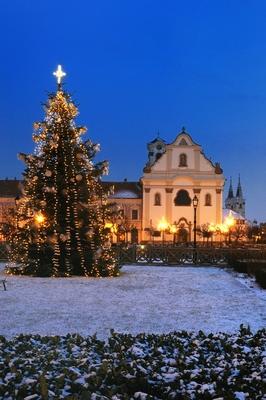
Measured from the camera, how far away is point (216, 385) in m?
7.05

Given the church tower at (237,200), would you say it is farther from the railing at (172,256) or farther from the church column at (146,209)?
the railing at (172,256)

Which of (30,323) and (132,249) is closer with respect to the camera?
(30,323)

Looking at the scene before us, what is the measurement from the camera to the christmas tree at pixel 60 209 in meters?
23.0

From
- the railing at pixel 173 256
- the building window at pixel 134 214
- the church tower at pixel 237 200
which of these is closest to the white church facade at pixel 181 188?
the building window at pixel 134 214

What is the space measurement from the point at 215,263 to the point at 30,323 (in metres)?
23.0

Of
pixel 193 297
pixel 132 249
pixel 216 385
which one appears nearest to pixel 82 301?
pixel 193 297

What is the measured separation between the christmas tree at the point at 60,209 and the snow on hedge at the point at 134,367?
1329 cm

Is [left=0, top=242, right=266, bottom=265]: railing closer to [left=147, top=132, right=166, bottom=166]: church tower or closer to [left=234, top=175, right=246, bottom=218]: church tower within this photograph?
[left=147, top=132, right=166, bottom=166]: church tower

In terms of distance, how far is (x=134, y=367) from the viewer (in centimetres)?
774

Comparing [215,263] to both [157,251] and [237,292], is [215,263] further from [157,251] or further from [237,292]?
[237,292]

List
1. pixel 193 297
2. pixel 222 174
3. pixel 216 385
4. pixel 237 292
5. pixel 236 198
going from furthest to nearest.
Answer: pixel 236 198 < pixel 222 174 < pixel 237 292 < pixel 193 297 < pixel 216 385

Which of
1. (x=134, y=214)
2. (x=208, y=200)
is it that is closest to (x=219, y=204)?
(x=208, y=200)

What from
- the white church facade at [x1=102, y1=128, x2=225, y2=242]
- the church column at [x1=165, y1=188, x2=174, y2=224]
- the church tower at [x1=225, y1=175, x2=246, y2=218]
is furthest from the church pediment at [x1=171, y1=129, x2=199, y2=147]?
the church tower at [x1=225, y1=175, x2=246, y2=218]

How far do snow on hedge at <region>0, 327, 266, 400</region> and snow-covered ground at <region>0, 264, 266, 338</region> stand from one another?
1599mm
